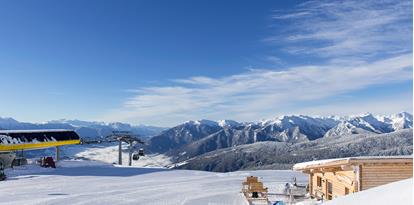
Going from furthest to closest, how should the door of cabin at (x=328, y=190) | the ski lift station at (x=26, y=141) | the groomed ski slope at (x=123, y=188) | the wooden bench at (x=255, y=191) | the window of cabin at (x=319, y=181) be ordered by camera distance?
1. the ski lift station at (x=26, y=141)
2. the window of cabin at (x=319, y=181)
3. the door of cabin at (x=328, y=190)
4. the wooden bench at (x=255, y=191)
5. the groomed ski slope at (x=123, y=188)

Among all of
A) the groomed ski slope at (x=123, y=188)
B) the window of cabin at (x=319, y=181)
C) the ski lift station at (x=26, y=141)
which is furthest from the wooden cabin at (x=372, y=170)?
the ski lift station at (x=26, y=141)

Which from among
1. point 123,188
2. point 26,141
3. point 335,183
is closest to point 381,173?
point 335,183

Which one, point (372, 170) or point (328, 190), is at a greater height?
point (372, 170)

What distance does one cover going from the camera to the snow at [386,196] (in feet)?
22.9

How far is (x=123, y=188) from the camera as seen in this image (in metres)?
26.1

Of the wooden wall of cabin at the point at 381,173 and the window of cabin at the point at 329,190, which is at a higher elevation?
the wooden wall of cabin at the point at 381,173

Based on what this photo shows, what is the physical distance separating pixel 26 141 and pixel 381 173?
1315 inches

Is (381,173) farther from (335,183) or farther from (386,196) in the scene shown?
(386,196)

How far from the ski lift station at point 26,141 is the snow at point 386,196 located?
32.8 m

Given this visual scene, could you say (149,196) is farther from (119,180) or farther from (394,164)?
(394,164)

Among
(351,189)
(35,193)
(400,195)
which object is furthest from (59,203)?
(400,195)

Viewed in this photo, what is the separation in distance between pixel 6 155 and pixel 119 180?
13.1 m

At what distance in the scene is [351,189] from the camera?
774 inches

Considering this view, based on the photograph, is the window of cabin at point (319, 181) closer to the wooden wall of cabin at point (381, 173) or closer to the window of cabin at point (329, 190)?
the window of cabin at point (329, 190)
